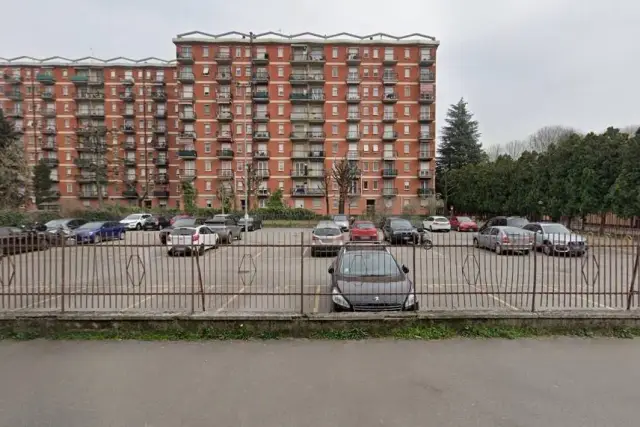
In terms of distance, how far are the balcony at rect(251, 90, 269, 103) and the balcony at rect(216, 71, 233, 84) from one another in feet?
13.8

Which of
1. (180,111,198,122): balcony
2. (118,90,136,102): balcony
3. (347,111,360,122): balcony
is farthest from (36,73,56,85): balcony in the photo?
(347,111,360,122): balcony

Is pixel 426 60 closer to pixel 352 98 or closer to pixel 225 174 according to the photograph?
pixel 352 98

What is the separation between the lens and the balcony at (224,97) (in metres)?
56.3

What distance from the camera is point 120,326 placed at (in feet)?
19.4

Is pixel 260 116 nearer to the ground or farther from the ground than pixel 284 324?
farther from the ground

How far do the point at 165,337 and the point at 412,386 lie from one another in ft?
12.6

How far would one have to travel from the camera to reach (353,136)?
57094 millimetres

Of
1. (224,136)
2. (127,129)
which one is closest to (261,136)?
(224,136)

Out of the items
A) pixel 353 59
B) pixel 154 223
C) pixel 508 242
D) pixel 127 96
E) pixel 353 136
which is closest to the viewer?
pixel 508 242

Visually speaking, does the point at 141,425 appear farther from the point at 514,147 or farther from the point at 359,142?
the point at 514,147

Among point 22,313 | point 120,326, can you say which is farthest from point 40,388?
point 22,313

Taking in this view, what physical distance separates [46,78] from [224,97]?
31563 mm

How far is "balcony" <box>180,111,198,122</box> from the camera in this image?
57.0 m

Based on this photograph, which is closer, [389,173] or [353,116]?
[389,173]
